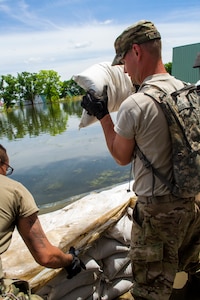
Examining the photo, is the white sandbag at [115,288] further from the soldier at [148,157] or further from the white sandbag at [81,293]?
the soldier at [148,157]

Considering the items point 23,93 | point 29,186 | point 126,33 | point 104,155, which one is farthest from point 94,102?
point 23,93

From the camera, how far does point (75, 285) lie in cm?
229

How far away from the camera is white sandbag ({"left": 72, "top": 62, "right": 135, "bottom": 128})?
7.21 ft

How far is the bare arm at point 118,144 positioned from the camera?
1.80 meters

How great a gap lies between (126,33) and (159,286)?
159 cm

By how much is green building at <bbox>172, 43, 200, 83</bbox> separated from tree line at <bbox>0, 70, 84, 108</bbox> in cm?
4774

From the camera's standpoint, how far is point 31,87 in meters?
84.8

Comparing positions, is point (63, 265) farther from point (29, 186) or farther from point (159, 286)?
point (29, 186)

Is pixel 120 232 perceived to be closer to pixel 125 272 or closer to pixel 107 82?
pixel 125 272

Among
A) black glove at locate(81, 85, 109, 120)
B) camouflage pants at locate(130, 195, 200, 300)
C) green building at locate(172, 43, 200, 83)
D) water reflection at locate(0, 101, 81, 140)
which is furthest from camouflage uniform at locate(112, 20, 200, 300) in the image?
green building at locate(172, 43, 200, 83)

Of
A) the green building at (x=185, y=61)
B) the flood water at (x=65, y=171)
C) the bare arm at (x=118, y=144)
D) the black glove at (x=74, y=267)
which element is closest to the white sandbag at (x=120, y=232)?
the black glove at (x=74, y=267)

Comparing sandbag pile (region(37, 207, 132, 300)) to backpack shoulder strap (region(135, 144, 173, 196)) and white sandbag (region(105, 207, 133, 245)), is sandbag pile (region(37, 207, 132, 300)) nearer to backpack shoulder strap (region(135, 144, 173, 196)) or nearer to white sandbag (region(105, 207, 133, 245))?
white sandbag (region(105, 207, 133, 245))

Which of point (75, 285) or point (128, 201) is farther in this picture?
point (128, 201)

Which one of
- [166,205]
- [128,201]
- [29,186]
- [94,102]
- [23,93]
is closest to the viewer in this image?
[166,205]
